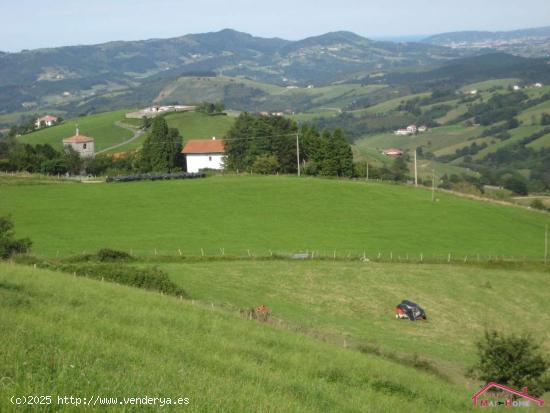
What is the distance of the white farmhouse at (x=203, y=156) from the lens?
98.9m

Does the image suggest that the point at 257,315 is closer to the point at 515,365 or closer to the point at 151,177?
the point at 515,365

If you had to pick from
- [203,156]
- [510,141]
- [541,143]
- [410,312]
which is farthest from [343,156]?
[510,141]

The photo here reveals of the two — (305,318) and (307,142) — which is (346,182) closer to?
(307,142)

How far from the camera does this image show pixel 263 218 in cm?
6328

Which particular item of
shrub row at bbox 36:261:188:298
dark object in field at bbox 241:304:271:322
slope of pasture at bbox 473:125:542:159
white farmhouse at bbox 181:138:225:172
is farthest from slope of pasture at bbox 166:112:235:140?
dark object in field at bbox 241:304:271:322

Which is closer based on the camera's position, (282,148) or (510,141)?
(282,148)

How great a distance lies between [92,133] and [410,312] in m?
124

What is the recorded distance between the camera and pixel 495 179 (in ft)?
430

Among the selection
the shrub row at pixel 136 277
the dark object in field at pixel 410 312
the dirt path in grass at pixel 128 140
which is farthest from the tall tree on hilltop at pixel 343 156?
the shrub row at pixel 136 277

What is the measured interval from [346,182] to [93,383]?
229ft

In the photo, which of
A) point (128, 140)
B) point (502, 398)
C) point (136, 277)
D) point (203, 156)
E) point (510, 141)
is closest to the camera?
point (502, 398)

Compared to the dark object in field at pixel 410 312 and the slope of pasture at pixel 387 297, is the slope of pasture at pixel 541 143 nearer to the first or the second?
the slope of pasture at pixel 387 297

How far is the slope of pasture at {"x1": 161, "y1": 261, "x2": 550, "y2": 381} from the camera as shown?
32.9 meters

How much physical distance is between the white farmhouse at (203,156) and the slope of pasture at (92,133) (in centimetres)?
3979
